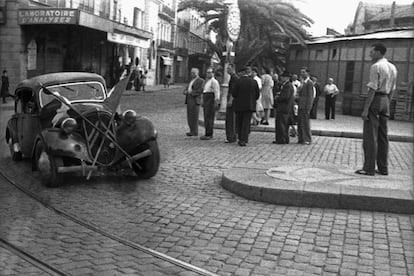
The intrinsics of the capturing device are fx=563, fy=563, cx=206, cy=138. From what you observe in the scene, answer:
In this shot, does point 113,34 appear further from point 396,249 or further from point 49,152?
point 396,249

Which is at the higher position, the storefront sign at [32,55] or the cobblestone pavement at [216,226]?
the storefront sign at [32,55]

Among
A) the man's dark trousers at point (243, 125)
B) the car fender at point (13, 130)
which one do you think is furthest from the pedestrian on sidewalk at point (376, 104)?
the car fender at point (13, 130)

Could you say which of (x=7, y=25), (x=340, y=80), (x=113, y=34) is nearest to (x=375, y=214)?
(x=7, y=25)

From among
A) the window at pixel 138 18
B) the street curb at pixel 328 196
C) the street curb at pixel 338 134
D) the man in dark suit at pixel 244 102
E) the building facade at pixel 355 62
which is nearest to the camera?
the street curb at pixel 328 196

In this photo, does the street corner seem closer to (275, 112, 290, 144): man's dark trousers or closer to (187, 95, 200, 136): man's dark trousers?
(275, 112, 290, 144): man's dark trousers

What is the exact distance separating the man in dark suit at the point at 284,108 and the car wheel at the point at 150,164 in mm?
5105

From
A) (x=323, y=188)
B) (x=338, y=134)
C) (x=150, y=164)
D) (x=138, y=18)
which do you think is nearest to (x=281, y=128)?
(x=338, y=134)

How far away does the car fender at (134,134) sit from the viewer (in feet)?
24.2

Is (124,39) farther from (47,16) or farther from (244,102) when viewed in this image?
(244,102)

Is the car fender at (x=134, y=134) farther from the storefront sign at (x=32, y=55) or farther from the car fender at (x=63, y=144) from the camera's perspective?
the storefront sign at (x=32, y=55)

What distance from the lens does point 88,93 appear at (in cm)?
841

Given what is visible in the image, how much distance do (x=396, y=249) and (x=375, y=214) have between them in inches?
49.8

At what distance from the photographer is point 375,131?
738cm

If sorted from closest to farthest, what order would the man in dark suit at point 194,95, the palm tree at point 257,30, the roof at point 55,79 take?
the palm tree at point 257,30
the roof at point 55,79
the man in dark suit at point 194,95
